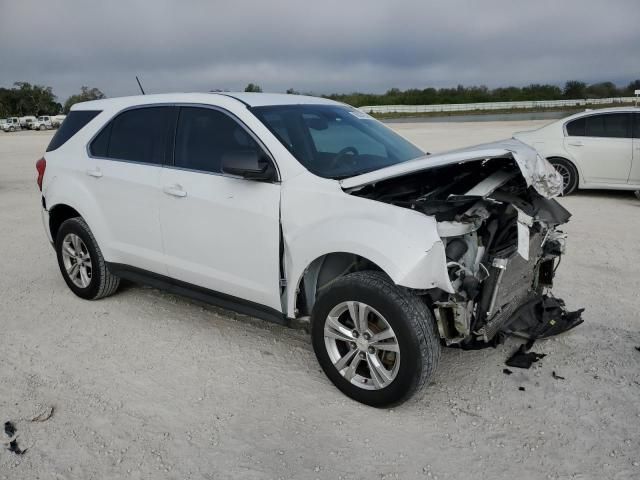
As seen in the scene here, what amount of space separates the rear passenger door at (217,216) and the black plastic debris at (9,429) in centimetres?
150

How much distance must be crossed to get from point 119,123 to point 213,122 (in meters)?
1.16

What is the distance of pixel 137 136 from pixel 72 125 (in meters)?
1.01

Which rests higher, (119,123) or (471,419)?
(119,123)

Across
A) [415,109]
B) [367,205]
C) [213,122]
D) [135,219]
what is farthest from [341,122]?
[415,109]

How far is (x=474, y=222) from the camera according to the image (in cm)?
332

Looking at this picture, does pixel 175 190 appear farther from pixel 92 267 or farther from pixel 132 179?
pixel 92 267

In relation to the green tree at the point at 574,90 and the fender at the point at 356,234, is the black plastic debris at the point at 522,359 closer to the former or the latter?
the fender at the point at 356,234

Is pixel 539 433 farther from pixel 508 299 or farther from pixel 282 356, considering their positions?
pixel 282 356

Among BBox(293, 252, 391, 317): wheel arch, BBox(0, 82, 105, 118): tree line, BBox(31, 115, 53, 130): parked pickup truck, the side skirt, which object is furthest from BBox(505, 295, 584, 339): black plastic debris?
BBox(0, 82, 105, 118): tree line

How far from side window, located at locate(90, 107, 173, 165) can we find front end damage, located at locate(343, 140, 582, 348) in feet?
5.84

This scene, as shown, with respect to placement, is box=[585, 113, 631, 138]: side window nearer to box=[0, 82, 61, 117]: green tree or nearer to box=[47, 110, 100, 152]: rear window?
box=[47, 110, 100, 152]: rear window

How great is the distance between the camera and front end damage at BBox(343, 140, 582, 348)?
3240mm

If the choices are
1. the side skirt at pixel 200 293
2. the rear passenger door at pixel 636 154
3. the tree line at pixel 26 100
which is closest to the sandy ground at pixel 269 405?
the side skirt at pixel 200 293

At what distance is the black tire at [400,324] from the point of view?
124 inches
